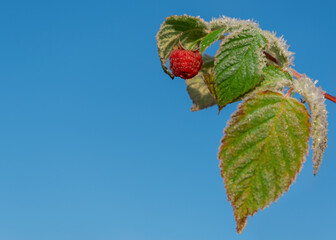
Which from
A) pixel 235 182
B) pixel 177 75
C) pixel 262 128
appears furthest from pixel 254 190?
pixel 177 75

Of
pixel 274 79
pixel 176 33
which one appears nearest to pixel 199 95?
pixel 176 33

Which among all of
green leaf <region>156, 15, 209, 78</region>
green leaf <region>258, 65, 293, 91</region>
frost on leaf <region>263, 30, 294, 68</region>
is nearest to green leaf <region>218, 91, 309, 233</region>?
green leaf <region>258, 65, 293, 91</region>

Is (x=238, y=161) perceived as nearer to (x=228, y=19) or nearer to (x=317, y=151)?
(x=317, y=151)

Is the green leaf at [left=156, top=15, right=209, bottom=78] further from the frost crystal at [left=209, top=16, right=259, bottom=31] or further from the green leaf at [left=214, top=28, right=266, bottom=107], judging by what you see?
the green leaf at [left=214, top=28, right=266, bottom=107]

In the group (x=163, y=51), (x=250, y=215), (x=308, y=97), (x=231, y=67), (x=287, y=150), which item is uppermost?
(x=163, y=51)

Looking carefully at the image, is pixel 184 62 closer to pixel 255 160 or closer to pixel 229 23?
pixel 229 23

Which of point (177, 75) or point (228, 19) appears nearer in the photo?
point (228, 19)

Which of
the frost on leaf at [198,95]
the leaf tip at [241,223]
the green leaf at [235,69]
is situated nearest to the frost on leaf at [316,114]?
the green leaf at [235,69]

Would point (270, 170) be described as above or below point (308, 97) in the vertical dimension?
below
